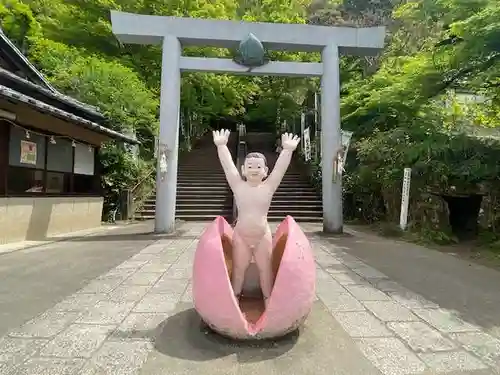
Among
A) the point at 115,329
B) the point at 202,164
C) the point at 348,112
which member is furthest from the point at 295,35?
the point at 202,164

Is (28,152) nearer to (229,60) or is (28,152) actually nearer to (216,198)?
(229,60)

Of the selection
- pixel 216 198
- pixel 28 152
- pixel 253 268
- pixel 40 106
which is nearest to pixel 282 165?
pixel 253 268

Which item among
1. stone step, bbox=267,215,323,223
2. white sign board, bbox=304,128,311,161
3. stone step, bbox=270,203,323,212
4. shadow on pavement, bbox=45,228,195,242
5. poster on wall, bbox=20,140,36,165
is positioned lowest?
shadow on pavement, bbox=45,228,195,242

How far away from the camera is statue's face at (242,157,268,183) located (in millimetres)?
4270

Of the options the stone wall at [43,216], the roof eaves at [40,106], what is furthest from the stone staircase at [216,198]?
the roof eaves at [40,106]

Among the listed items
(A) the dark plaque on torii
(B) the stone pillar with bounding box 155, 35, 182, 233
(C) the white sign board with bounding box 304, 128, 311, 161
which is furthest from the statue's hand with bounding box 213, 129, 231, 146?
(C) the white sign board with bounding box 304, 128, 311, 161

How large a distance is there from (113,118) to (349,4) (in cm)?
3662

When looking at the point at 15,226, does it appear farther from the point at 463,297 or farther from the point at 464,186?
the point at 464,186

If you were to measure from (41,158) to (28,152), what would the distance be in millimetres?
695

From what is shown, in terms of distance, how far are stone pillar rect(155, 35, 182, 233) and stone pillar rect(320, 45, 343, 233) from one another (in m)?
4.11

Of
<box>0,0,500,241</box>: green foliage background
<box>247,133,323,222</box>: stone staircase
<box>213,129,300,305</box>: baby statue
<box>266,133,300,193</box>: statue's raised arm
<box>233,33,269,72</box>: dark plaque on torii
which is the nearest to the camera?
<box>213,129,300,305</box>: baby statue

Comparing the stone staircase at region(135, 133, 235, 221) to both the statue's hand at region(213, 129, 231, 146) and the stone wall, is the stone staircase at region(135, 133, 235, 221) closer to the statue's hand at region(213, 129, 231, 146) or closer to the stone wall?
the stone wall

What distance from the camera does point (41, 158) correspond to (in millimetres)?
11086

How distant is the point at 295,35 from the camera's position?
37.8ft
